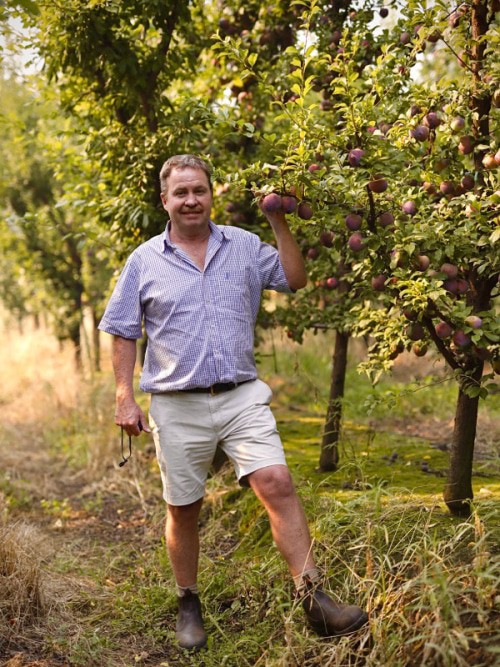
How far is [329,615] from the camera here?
253 cm

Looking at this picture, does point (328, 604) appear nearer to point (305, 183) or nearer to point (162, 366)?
point (162, 366)

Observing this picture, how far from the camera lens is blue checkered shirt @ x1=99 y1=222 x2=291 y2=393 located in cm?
282

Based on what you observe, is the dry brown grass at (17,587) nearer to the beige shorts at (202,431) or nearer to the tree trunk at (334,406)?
the beige shorts at (202,431)

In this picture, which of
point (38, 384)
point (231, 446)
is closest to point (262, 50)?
point (231, 446)

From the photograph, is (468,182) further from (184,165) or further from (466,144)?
(184,165)

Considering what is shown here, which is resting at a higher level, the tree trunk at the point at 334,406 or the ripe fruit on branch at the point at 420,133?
the ripe fruit on branch at the point at 420,133

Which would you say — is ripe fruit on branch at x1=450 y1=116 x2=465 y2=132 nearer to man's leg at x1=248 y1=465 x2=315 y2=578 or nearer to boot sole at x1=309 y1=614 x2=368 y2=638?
man's leg at x1=248 y1=465 x2=315 y2=578

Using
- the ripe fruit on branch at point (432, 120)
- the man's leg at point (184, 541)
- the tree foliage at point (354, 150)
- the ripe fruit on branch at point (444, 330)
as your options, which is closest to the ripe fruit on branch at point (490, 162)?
the tree foliage at point (354, 150)

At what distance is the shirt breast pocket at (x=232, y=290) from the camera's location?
2873 mm

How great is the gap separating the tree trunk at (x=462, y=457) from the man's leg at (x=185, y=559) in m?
1.14

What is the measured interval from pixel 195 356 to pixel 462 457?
4.27ft

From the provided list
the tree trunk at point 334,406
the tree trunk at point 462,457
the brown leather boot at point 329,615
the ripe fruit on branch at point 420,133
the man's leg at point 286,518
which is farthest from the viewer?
the tree trunk at point 334,406

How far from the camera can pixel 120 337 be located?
2.93 meters

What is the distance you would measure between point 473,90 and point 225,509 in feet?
9.01
